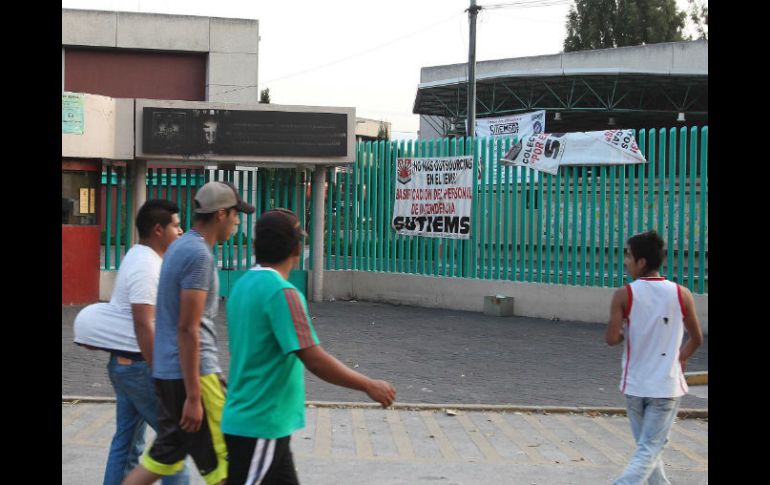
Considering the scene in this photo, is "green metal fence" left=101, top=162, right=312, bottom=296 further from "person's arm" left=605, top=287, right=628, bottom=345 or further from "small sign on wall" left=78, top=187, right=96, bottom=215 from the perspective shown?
"person's arm" left=605, top=287, right=628, bottom=345

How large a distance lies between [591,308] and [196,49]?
735 inches

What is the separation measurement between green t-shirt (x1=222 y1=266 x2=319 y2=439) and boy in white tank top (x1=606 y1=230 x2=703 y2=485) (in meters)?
2.14

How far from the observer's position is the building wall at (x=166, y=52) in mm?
29172

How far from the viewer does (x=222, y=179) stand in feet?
55.7

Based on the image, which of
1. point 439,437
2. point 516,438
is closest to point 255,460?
point 439,437

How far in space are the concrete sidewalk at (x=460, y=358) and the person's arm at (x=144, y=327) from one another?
4.56 meters

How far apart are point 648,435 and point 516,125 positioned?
20.9 m

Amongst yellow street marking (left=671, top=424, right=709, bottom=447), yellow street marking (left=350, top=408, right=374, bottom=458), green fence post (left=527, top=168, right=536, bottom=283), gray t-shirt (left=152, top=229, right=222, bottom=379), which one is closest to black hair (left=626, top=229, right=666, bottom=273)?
gray t-shirt (left=152, top=229, right=222, bottom=379)

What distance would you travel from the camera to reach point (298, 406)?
13.5 feet

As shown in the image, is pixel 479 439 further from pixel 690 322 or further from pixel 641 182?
pixel 641 182

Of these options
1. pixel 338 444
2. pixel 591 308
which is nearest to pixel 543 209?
pixel 591 308

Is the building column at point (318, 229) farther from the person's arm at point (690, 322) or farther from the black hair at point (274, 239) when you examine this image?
the black hair at point (274, 239)

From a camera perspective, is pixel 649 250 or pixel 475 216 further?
pixel 475 216
